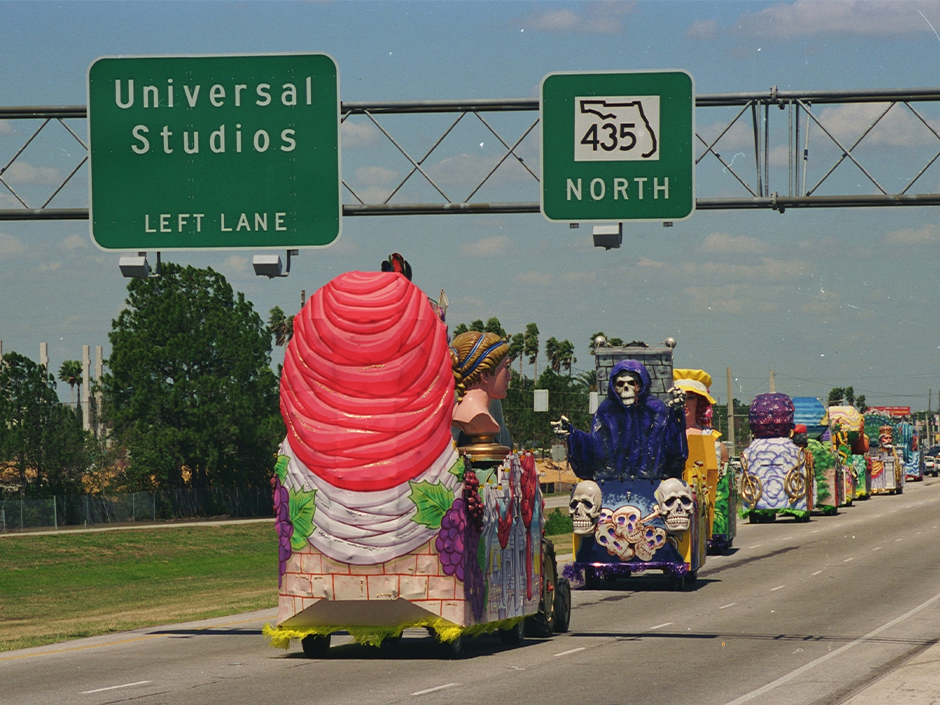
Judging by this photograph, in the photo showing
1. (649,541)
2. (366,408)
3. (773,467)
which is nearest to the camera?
(366,408)

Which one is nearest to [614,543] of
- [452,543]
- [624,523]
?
[624,523]

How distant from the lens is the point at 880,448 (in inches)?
3612

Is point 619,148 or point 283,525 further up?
point 619,148

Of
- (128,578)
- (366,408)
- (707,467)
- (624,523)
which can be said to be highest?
(366,408)

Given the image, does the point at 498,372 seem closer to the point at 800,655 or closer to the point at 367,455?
the point at 367,455

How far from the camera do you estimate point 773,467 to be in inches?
2174

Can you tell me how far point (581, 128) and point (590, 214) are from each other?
1.07 m

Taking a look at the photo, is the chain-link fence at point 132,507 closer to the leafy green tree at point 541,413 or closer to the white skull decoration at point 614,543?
the leafy green tree at point 541,413

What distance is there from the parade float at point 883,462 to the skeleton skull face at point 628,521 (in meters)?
62.7

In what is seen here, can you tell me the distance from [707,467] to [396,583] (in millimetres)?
20499

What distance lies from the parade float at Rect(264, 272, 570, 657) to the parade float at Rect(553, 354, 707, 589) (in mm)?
11046

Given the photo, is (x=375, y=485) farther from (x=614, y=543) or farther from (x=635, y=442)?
(x=614, y=543)

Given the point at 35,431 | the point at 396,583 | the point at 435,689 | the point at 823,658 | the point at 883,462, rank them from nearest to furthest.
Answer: the point at 435,689, the point at 396,583, the point at 823,658, the point at 35,431, the point at 883,462

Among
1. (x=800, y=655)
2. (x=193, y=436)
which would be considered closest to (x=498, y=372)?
(x=800, y=655)
